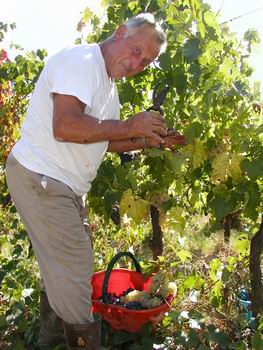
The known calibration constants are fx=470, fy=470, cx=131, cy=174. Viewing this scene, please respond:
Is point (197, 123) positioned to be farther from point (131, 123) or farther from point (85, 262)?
point (85, 262)

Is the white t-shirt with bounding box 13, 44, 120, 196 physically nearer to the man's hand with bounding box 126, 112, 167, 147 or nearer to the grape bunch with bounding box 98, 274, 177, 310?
the man's hand with bounding box 126, 112, 167, 147

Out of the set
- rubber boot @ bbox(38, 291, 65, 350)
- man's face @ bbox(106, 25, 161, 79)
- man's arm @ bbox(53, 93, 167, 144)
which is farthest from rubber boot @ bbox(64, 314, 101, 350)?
man's face @ bbox(106, 25, 161, 79)

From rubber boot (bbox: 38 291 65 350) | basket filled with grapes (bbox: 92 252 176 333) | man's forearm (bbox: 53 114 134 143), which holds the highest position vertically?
man's forearm (bbox: 53 114 134 143)

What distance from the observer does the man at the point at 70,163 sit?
1.92m

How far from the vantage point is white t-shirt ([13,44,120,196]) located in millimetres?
1897

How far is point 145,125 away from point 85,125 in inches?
10.1

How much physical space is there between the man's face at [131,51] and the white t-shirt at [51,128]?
5 cm

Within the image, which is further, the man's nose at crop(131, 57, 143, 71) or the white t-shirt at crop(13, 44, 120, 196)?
the man's nose at crop(131, 57, 143, 71)

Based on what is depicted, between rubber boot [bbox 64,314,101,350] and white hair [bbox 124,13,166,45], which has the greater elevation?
white hair [bbox 124,13,166,45]

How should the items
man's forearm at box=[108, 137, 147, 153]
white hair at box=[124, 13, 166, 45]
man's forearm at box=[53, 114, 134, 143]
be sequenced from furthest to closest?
man's forearm at box=[108, 137, 147, 153], white hair at box=[124, 13, 166, 45], man's forearm at box=[53, 114, 134, 143]

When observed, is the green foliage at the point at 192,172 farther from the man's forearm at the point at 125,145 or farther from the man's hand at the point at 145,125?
the man's hand at the point at 145,125

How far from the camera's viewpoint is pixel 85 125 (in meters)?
1.79

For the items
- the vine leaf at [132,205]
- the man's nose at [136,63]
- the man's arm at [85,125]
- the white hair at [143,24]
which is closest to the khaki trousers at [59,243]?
the man's arm at [85,125]

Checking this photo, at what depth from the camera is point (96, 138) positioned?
73.0 inches
